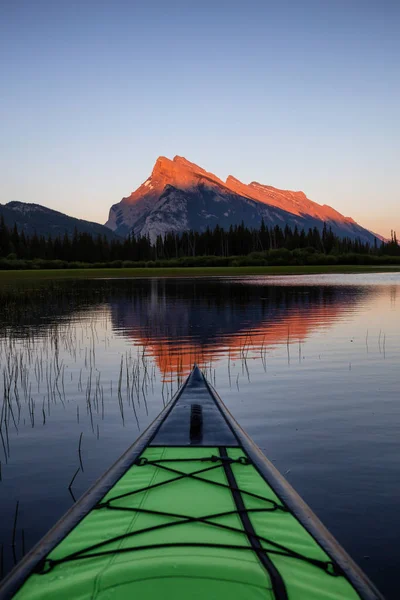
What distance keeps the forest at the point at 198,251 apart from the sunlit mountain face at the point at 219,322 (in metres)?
87.7

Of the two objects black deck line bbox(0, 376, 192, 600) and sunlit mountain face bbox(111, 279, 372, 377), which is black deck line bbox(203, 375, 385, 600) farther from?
sunlit mountain face bbox(111, 279, 372, 377)

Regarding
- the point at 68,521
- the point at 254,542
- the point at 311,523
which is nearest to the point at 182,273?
the point at 68,521

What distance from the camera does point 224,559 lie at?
4.23 metres

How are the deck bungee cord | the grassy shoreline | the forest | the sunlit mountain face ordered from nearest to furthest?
the deck bungee cord, the sunlit mountain face, the grassy shoreline, the forest

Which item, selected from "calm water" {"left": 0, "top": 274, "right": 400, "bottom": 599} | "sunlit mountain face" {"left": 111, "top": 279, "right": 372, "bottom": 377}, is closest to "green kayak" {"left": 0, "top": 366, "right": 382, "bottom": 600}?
"calm water" {"left": 0, "top": 274, "right": 400, "bottom": 599}

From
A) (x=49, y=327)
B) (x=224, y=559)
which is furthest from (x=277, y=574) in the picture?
(x=49, y=327)

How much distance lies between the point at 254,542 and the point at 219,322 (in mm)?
24459

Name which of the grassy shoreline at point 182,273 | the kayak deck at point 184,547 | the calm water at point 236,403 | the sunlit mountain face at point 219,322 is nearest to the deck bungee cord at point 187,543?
the kayak deck at point 184,547

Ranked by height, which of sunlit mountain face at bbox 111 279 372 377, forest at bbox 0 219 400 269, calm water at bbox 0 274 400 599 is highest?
forest at bbox 0 219 400 269

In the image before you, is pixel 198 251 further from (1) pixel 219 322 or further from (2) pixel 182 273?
(1) pixel 219 322

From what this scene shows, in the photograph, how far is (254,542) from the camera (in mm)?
4629

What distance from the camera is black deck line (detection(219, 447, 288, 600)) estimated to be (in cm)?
388

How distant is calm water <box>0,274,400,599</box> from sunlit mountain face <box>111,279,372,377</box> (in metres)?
0.15

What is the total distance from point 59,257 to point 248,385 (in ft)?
515
